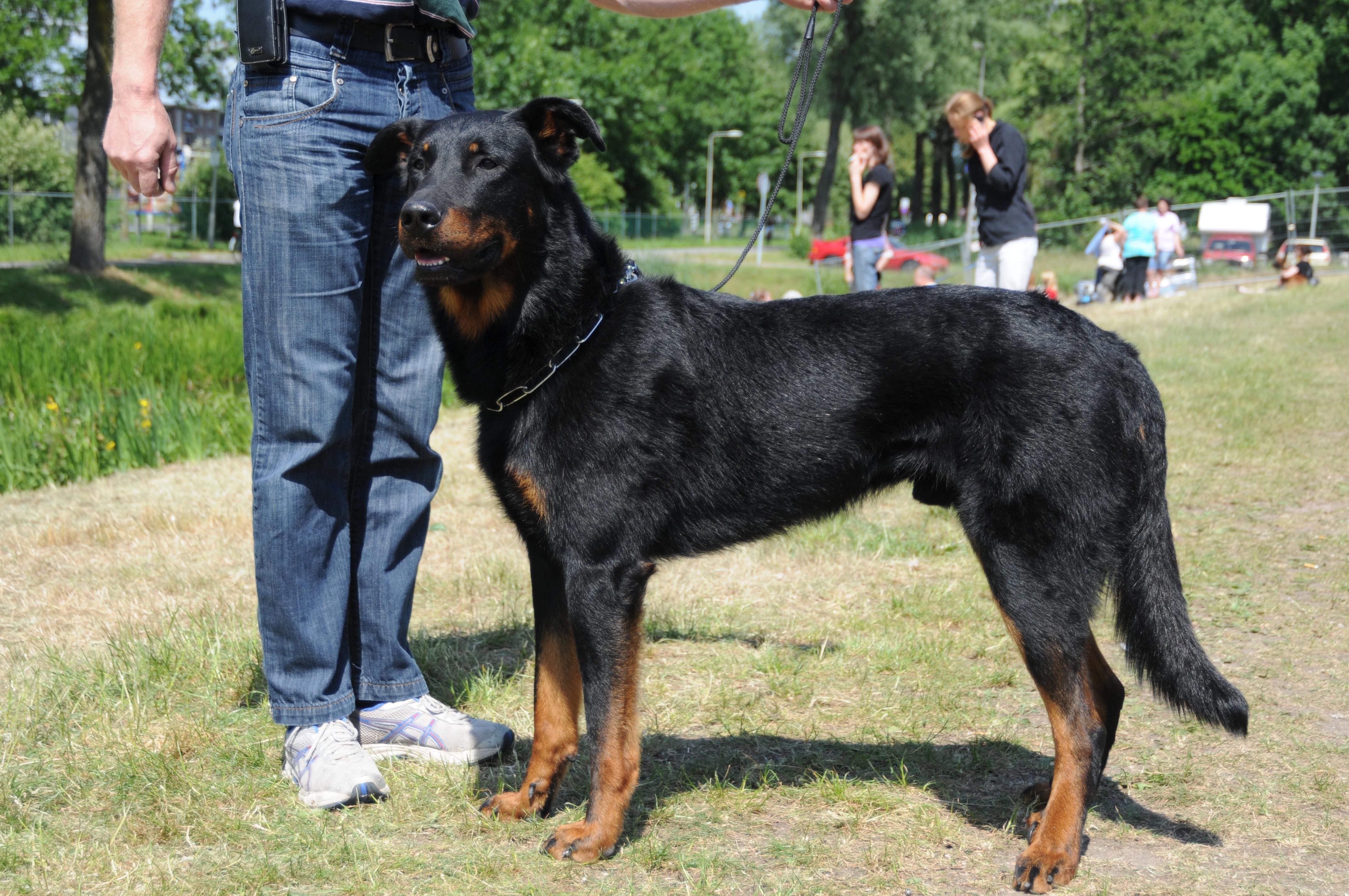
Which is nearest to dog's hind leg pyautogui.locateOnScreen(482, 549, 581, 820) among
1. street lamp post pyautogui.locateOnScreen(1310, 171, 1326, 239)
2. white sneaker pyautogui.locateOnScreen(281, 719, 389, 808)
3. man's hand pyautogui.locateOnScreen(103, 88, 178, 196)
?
white sneaker pyautogui.locateOnScreen(281, 719, 389, 808)

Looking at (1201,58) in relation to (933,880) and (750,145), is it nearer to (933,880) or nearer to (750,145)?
(750,145)

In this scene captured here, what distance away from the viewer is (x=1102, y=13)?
4309 centimetres

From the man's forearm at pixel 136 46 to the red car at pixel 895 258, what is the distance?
49.0ft

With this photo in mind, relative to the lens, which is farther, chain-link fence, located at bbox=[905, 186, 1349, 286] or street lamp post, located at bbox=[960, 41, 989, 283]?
chain-link fence, located at bbox=[905, 186, 1349, 286]

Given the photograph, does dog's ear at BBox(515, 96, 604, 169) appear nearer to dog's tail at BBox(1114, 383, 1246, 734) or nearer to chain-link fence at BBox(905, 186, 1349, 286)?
dog's tail at BBox(1114, 383, 1246, 734)

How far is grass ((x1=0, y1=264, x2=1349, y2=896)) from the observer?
9.34 ft

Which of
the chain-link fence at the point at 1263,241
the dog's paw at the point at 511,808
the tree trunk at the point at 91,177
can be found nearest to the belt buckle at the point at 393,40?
the dog's paw at the point at 511,808

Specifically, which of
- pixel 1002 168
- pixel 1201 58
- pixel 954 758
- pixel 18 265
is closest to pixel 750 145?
pixel 1201 58

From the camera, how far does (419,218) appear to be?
9.03 ft

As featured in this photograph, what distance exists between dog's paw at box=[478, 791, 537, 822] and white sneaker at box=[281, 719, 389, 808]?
34cm

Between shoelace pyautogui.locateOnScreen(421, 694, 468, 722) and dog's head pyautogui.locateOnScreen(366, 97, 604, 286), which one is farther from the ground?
dog's head pyautogui.locateOnScreen(366, 97, 604, 286)

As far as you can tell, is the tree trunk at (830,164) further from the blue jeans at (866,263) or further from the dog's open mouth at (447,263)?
the dog's open mouth at (447,263)

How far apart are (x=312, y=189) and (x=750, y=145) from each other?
7011 cm

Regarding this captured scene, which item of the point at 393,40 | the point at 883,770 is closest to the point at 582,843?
the point at 883,770
